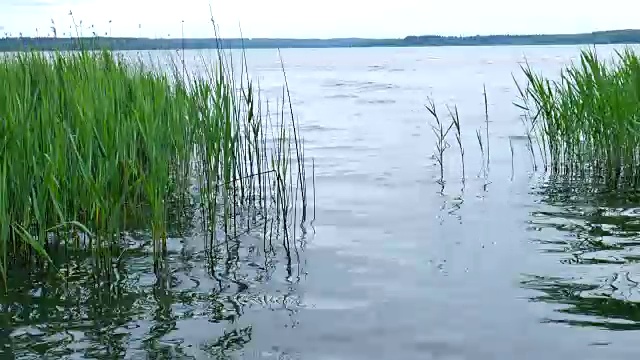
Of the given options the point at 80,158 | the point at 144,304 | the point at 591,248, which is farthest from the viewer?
the point at 591,248

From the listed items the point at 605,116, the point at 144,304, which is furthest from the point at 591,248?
the point at 144,304

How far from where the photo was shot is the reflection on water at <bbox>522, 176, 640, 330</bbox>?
5086 mm

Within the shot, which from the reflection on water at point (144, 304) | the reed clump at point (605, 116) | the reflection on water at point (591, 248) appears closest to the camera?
the reflection on water at point (144, 304)

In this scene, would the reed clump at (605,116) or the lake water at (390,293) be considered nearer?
the lake water at (390,293)

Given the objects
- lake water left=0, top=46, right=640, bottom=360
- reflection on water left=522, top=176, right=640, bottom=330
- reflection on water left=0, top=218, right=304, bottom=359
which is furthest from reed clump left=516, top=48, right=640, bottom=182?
reflection on water left=0, top=218, right=304, bottom=359

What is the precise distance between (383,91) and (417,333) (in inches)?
1043

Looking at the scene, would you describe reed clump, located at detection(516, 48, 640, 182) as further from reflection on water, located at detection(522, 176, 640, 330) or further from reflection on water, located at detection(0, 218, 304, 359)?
reflection on water, located at detection(0, 218, 304, 359)

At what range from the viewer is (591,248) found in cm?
663

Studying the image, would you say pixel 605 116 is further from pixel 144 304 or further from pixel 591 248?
pixel 144 304

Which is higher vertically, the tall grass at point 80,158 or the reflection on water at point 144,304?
the tall grass at point 80,158

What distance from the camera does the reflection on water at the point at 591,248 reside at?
509 cm

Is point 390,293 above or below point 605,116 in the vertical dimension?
below

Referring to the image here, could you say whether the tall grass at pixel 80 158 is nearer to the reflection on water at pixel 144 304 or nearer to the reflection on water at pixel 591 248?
the reflection on water at pixel 144 304

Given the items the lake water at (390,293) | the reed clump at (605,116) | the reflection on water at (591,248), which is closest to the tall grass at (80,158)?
the lake water at (390,293)
